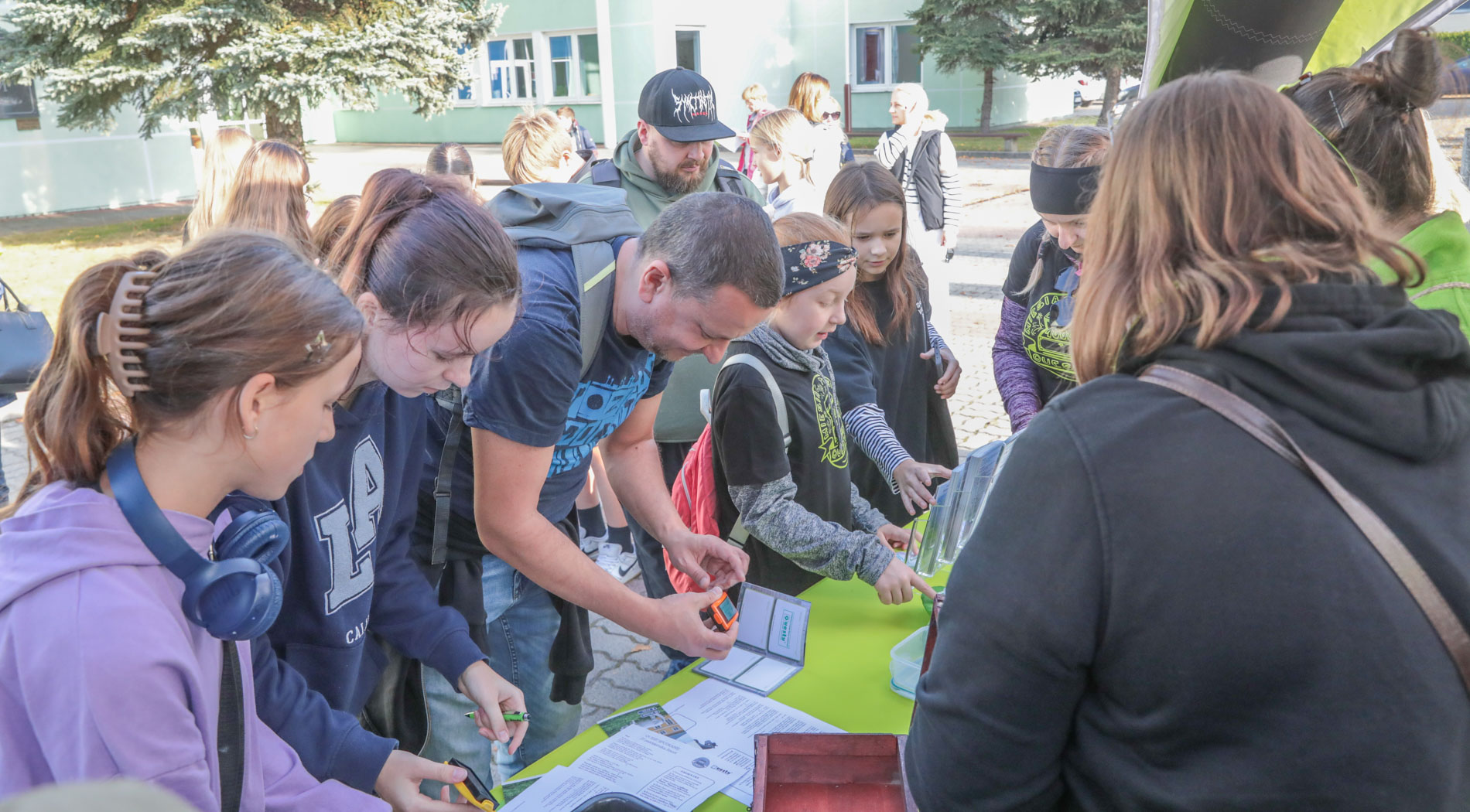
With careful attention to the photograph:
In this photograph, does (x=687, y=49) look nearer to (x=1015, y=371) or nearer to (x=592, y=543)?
(x=592, y=543)

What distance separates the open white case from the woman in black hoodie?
36.4 inches

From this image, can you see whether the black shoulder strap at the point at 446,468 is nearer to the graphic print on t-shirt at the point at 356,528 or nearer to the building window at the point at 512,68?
the graphic print on t-shirt at the point at 356,528

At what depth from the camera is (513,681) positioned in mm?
2197

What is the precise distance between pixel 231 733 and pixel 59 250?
11693mm

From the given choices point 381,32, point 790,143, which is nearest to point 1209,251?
point 790,143

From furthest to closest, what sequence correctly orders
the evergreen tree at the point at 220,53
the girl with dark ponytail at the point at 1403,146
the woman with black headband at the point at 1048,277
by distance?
the evergreen tree at the point at 220,53
the woman with black headband at the point at 1048,277
the girl with dark ponytail at the point at 1403,146

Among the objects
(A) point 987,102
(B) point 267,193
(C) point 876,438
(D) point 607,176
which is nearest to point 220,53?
(B) point 267,193

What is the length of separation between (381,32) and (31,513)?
1145 cm

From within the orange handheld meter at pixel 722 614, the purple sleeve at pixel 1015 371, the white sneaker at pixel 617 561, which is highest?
the purple sleeve at pixel 1015 371

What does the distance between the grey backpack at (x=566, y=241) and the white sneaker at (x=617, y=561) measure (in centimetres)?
215

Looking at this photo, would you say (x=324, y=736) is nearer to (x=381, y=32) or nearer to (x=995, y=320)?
(x=995, y=320)

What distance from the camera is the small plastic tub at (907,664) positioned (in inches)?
70.6

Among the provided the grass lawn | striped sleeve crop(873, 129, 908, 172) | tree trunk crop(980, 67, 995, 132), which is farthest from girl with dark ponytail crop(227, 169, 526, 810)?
tree trunk crop(980, 67, 995, 132)

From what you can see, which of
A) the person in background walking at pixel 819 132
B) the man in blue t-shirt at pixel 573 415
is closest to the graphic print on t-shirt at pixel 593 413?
the man in blue t-shirt at pixel 573 415
